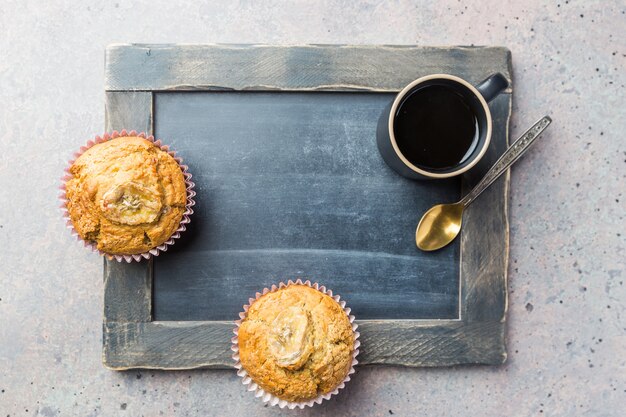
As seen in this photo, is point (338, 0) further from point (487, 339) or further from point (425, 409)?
point (425, 409)

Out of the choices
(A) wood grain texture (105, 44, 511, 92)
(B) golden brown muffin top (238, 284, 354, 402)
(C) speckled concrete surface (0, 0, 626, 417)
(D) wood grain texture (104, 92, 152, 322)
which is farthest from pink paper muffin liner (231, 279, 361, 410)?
(A) wood grain texture (105, 44, 511, 92)

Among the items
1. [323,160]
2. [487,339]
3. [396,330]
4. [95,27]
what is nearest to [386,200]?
[323,160]

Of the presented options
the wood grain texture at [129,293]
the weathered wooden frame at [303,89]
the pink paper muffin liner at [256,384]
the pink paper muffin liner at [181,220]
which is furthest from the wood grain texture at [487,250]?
the wood grain texture at [129,293]

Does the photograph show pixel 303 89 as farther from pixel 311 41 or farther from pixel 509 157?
pixel 509 157

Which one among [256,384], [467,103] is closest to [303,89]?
→ [467,103]

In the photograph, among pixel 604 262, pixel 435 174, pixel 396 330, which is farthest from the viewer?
pixel 604 262

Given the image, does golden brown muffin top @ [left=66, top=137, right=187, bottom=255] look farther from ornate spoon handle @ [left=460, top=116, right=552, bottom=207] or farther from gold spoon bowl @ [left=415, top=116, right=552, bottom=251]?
ornate spoon handle @ [left=460, top=116, right=552, bottom=207]
